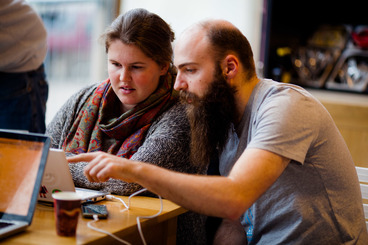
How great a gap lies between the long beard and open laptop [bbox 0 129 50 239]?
576 mm

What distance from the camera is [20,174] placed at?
111cm

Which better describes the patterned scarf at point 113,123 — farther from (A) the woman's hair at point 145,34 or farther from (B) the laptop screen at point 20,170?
(B) the laptop screen at point 20,170

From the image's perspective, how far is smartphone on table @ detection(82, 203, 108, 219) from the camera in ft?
3.87

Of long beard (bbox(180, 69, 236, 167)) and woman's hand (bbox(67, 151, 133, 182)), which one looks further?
long beard (bbox(180, 69, 236, 167))

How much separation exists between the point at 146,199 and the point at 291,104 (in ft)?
1.81

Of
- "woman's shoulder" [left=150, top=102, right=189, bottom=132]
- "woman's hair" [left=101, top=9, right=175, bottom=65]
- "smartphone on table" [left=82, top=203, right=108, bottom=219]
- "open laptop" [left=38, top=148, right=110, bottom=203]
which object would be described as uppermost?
"woman's hair" [left=101, top=9, right=175, bottom=65]

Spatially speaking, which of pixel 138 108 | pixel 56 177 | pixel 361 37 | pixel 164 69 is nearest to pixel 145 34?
pixel 164 69

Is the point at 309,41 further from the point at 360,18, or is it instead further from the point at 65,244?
the point at 65,244

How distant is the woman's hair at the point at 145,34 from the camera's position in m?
1.69

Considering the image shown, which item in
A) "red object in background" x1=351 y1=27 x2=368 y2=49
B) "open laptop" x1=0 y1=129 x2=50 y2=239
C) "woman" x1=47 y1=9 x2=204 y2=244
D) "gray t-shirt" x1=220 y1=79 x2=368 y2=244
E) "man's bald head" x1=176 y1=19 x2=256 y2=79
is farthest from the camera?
"red object in background" x1=351 y1=27 x2=368 y2=49

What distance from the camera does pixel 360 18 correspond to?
3.46 metres

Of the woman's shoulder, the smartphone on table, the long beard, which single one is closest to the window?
the woman's shoulder

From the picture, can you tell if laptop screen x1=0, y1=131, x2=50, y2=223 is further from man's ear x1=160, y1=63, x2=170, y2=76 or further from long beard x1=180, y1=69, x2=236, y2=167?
man's ear x1=160, y1=63, x2=170, y2=76

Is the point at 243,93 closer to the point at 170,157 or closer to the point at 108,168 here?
the point at 170,157
